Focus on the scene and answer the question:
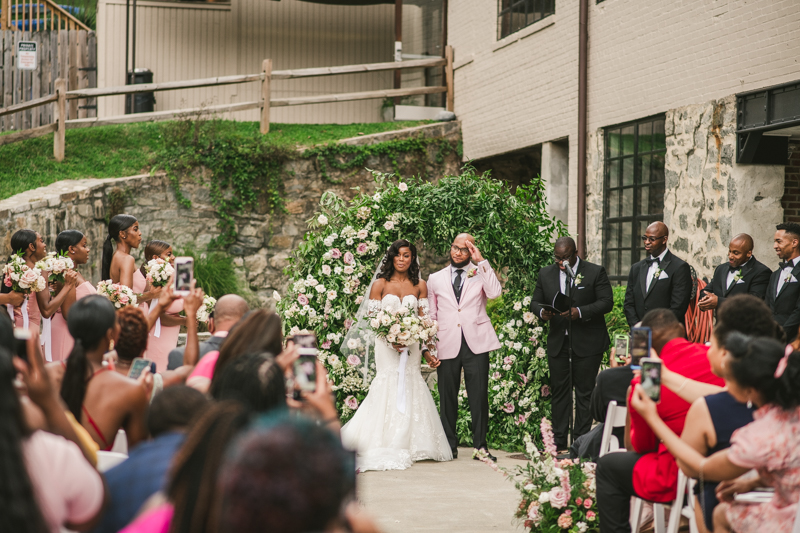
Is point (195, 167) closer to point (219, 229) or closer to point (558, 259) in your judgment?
point (219, 229)

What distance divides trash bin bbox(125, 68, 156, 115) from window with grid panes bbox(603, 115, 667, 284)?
8.65m

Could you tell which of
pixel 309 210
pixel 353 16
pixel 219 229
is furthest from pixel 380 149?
pixel 353 16

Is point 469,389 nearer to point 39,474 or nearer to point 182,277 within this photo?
point 182,277

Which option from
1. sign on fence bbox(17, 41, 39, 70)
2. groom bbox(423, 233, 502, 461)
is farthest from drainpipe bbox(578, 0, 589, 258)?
sign on fence bbox(17, 41, 39, 70)

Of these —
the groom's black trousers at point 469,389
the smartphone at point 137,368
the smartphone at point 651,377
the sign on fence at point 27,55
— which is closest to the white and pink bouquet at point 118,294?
the groom's black trousers at point 469,389

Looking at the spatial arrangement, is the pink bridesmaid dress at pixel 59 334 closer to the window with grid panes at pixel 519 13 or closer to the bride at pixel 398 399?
the bride at pixel 398 399

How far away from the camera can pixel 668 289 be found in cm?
755

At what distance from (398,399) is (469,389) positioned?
27.1 inches

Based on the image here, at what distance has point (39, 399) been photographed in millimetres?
2523

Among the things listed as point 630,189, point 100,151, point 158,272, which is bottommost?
point 158,272

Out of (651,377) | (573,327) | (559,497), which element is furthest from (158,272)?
(651,377)

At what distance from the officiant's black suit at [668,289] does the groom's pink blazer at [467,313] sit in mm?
1320

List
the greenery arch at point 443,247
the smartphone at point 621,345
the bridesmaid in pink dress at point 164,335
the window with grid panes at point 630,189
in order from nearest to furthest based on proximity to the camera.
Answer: the smartphone at point 621,345 → the bridesmaid in pink dress at point 164,335 → the greenery arch at point 443,247 → the window with grid panes at point 630,189

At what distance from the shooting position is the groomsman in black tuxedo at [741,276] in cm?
711
